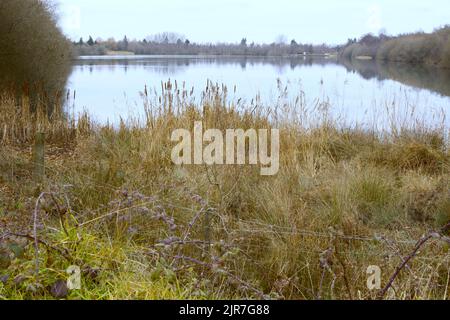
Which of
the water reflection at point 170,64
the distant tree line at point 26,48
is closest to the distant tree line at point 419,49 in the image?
the water reflection at point 170,64

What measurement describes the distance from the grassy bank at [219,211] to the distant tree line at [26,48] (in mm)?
4965

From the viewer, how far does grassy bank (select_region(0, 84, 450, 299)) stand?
2499mm

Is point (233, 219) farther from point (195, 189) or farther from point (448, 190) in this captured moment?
point (448, 190)

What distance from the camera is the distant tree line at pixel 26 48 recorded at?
11.3m

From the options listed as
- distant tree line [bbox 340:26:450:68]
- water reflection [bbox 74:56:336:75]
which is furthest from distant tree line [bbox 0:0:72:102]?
distant tree line [bbox 340:26:450:68]

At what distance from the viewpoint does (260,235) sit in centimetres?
342
